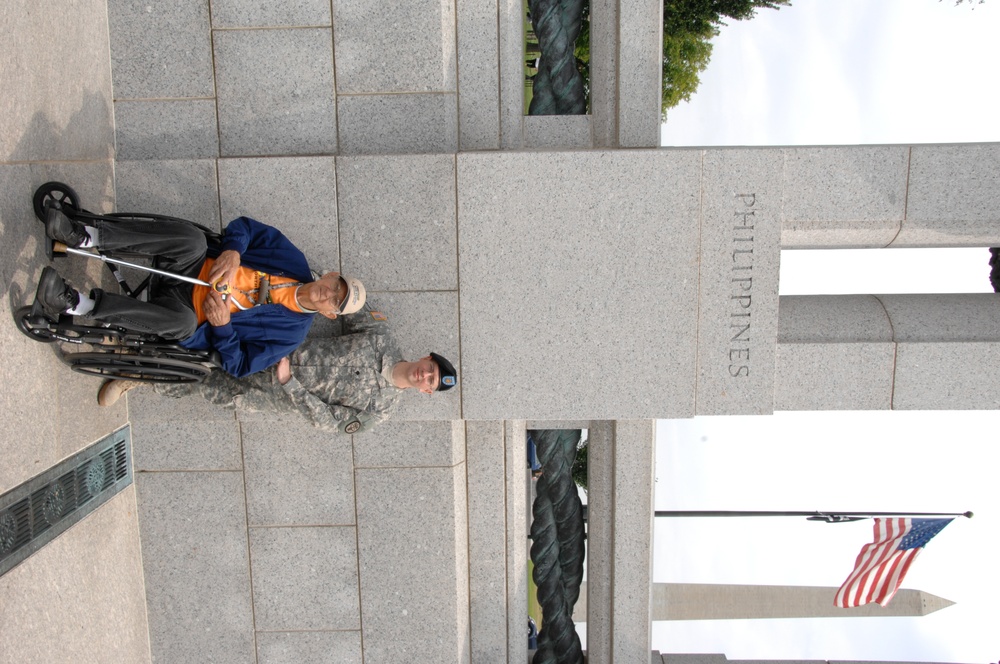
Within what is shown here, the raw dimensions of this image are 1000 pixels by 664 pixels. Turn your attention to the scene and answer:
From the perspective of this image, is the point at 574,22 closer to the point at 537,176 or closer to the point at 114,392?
the point at 537,176

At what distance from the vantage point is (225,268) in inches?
163

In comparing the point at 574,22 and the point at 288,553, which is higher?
the point at 574,22

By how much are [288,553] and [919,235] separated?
226 inches

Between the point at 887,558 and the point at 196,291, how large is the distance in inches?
228

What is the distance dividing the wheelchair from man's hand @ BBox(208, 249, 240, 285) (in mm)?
304

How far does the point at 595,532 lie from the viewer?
5.99 metres

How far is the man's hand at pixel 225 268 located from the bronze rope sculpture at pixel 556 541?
2.97 m

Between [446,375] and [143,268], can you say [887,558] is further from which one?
[143,268]

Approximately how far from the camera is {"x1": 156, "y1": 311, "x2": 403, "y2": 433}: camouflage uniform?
461 centimetres

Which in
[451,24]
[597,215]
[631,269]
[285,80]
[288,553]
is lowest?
[288,553]

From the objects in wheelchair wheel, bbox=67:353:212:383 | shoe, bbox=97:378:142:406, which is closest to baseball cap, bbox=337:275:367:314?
wheelchair wheel, bbox=67:353:212:383

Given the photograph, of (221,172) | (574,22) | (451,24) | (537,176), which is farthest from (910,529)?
(221,172)

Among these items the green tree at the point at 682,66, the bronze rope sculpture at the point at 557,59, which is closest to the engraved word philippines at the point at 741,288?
the bronze rope sculpture at the point at 557,59

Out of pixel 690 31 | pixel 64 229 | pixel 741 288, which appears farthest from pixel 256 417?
pixel 690 31
